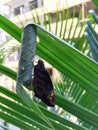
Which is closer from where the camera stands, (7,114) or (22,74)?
(22,74)

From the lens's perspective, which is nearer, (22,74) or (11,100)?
(22,74)

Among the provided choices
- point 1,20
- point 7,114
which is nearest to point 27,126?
point 7,114

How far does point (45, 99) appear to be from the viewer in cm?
30

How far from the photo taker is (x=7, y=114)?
393mm

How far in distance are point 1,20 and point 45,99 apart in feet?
0.26

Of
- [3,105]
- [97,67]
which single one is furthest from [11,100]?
[97,67]

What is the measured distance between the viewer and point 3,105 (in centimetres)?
39

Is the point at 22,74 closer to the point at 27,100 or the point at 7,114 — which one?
the point at 27,100

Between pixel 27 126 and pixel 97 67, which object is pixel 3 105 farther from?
pixel 97 67

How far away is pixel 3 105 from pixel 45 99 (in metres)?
0.10

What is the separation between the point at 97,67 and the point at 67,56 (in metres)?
0.03

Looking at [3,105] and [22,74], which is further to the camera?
[3,105]

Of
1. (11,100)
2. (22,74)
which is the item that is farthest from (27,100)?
(11,100)

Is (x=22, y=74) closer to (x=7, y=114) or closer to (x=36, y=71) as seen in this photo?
(x=36, y=71)
